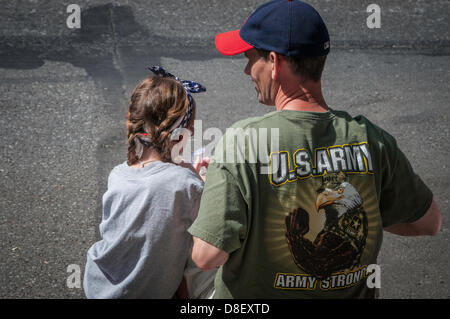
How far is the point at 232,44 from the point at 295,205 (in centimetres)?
83

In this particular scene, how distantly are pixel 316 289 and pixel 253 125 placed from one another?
2.19ft

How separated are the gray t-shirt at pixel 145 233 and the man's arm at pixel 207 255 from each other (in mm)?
463

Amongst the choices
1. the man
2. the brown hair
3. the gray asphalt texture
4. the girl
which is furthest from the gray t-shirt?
the gray asphalt texture

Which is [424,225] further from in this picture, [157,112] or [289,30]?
[157,112]

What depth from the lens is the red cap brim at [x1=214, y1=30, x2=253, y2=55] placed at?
2082 millimetres

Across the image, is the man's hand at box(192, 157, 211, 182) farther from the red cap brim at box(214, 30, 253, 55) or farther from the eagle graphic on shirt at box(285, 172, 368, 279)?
the eagle graphic on shirt at box(285, 172, 368, 279)

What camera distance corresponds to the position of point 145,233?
2193 millimetres

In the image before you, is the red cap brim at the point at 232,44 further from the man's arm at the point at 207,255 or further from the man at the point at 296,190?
the man's arm at the point at 207,255

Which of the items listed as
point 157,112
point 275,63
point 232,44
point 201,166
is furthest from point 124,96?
point 275,63

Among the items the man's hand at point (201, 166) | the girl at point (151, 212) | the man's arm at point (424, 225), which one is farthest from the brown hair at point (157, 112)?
the man's arm at point (424, 225)

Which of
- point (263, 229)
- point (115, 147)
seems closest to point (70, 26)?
point (115, 147)

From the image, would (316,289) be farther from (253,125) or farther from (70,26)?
(70,26)

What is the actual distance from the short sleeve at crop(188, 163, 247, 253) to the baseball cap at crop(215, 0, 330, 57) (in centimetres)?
54

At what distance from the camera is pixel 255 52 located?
1988 millimetres
